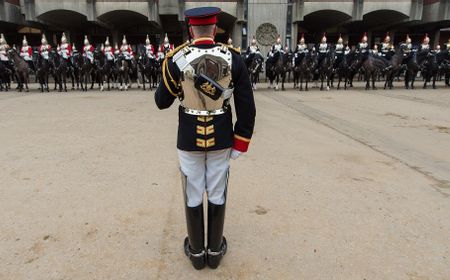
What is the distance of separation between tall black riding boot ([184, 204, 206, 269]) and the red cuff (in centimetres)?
49

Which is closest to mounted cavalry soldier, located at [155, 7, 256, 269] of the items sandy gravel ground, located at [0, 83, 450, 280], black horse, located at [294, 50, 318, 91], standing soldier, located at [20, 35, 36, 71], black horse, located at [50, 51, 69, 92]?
sandy gravel ground, located at [0, 83, 450, 280]

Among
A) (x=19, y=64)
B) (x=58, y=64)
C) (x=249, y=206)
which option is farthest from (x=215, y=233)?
(x=19, y=64)

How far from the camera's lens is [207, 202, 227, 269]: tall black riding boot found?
8.25 feet

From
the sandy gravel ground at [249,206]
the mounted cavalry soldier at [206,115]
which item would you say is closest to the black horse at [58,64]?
the sandy gravel ground at [249,206]

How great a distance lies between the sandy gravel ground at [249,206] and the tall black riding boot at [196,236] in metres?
0.10

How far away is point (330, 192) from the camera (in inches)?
154

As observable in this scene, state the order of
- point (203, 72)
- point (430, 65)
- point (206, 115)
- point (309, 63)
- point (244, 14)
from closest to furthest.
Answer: point (203, 72), point (206, 115), point (309, 63), point (430, 65), point (244, 14)

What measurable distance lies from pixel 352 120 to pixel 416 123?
4.42 ft

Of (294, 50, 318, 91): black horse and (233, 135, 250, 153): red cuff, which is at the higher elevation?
(294, 50, 318, 91): black horse

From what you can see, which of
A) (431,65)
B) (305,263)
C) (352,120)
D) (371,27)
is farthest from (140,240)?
(371,27)

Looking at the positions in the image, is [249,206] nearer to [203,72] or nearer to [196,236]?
[196,236]

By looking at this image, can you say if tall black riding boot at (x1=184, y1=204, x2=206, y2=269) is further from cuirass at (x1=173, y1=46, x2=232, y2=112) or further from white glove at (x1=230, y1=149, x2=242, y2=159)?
cuirass at (x1=173, y1=46, x2=232, y2=112)

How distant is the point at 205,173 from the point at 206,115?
44 centimetres

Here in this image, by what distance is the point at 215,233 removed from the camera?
254 cm
